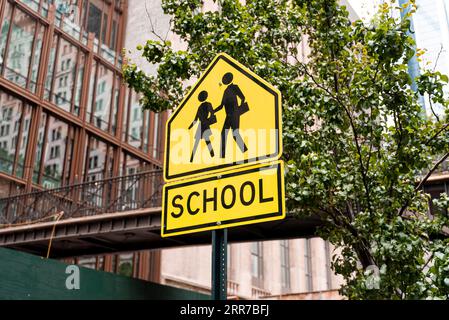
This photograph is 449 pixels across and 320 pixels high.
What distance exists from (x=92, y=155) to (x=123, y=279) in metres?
14.2

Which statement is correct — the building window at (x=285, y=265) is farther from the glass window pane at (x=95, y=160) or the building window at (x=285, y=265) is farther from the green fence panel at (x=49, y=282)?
the green fence panel at (x=49, y=282)

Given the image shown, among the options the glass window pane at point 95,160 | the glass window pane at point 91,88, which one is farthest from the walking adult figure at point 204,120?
the glass window pane at point 91,88

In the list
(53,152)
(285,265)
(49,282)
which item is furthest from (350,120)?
(285,265)

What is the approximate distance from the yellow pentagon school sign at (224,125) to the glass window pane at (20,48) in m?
23.3

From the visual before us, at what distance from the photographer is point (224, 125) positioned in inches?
129

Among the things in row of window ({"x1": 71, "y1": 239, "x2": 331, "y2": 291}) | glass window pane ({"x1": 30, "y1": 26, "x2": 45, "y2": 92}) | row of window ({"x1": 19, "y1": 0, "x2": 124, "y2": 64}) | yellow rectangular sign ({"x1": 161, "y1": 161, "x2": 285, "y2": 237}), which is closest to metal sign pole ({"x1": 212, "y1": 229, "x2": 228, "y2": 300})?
yellow rectangular sign ({"x1": 161, "y1": 161, "x2": 285, "y2": 237})

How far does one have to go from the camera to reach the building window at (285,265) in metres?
49.3

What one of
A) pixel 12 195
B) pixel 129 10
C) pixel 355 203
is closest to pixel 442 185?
pixel 355 203

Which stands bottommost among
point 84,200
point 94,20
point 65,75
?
point 84,200

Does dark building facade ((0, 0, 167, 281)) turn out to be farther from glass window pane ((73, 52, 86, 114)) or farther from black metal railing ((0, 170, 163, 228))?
black metal railing ((0, 170, 163, 228))

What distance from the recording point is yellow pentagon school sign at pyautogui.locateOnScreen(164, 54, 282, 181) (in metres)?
3.14

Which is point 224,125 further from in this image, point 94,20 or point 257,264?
point 257,264

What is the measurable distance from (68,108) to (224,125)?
84.6ft

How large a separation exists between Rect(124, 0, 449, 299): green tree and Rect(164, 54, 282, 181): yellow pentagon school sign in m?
5.16
